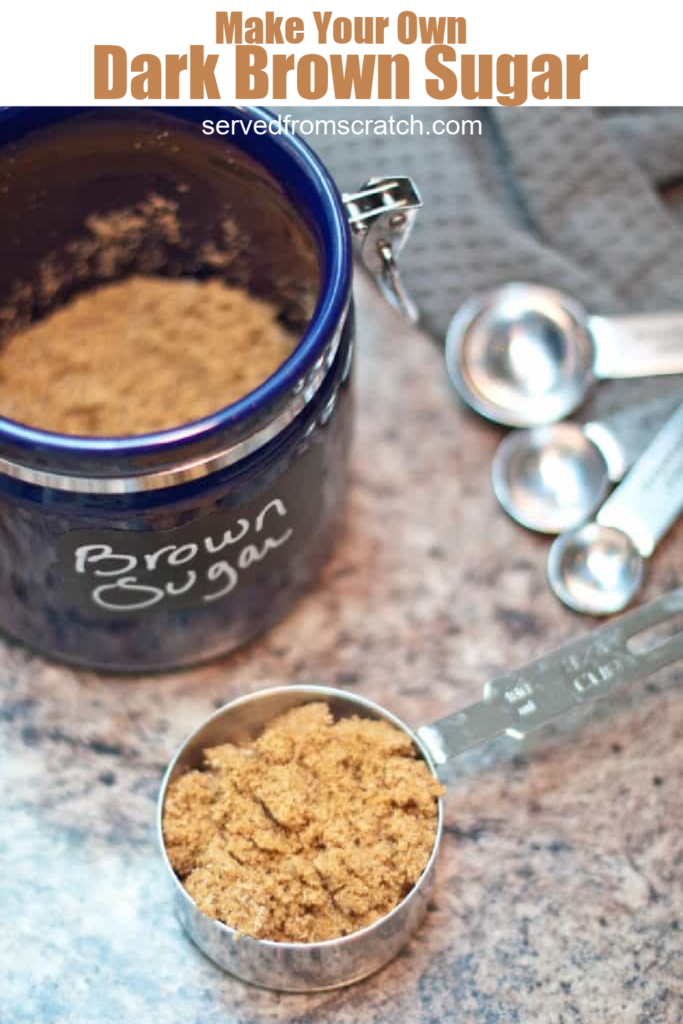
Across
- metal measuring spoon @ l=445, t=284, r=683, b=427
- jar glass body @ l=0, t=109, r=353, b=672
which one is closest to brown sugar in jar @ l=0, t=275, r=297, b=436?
jar glass body @ l=0, t=109, r=353, b=672

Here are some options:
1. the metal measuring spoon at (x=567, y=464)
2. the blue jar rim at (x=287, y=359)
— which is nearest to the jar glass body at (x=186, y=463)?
the blue jar rim at (x=287, y=359)

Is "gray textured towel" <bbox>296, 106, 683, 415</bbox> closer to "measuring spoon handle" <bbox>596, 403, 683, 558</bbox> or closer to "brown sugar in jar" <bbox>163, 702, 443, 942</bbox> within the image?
"measuring spoon handle" <bbox>596, 403, 683, 558</bbox>

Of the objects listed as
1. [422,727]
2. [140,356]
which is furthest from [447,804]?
[140,356]

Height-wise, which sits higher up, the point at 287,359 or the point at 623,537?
the point at 287,359

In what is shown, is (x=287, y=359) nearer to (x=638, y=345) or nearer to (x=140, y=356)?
(x=140, y=356)

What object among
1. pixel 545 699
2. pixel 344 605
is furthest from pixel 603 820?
pixel 344 605

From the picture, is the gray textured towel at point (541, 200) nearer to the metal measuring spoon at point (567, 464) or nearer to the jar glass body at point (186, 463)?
the metal measuring spoon at point (567, 464)

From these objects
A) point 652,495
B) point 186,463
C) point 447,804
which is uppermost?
point 186,463
